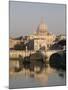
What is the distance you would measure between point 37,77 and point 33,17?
973mm

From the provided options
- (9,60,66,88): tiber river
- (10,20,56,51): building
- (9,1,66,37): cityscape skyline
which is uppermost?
(9,1,66,37): cityscape skyline

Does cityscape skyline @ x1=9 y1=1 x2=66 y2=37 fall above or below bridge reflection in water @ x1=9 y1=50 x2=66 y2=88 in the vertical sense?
above

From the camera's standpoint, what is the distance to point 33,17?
12.0 ft

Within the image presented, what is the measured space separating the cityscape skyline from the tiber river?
0.56m

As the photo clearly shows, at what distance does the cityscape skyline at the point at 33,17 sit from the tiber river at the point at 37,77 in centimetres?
56

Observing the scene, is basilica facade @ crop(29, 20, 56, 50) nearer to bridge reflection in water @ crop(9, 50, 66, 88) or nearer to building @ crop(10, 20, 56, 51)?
building @ crop(10, 20, 56, 51)

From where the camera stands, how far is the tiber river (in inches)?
141

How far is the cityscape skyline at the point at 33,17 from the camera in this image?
11.7 ft

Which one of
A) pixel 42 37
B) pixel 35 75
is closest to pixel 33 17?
pixel 42 37

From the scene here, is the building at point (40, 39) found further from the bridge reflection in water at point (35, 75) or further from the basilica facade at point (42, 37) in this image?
the bridge reflection in water at point (35, 75)

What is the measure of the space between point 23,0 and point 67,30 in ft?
2.87

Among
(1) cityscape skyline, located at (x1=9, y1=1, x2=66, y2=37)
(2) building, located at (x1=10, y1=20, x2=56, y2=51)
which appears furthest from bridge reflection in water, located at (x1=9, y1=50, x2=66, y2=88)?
(1) cityscape skyline, located at (x1=9, y1=1, x2=66, y2=37)

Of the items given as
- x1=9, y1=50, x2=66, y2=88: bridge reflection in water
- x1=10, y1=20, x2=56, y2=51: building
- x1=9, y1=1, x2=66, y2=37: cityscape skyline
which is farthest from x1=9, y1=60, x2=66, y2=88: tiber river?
x1=9, y1=1, x2=66, y2=37: cityscape skyline

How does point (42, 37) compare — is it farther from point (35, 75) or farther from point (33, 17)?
point (35, 75)
